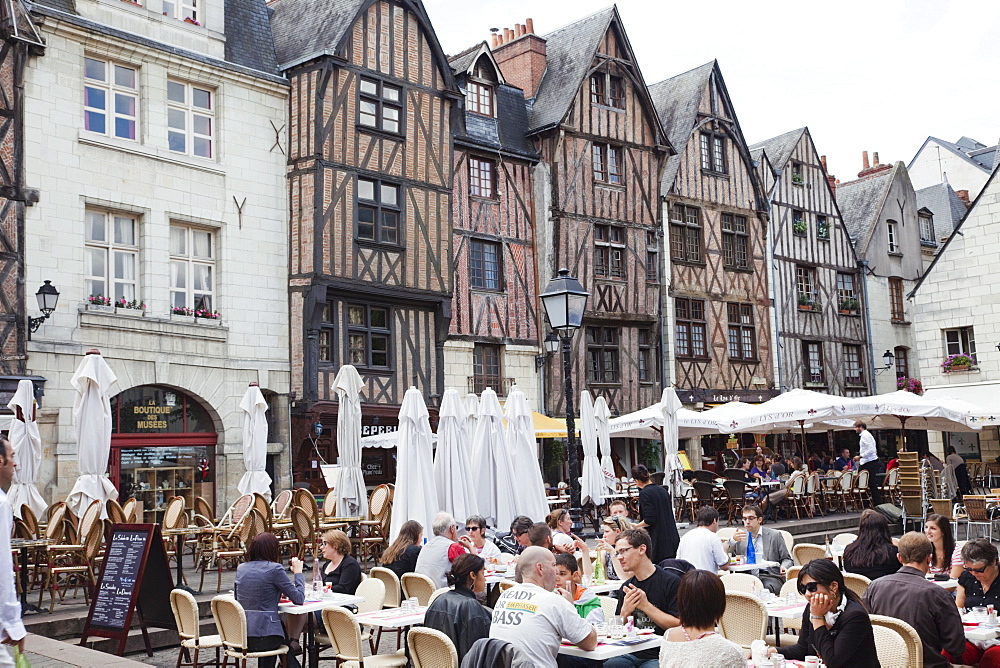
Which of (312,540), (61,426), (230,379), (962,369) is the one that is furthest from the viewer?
(962,369)

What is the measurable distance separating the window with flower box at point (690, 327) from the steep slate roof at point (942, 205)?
1307 cm

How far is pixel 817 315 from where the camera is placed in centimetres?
2875

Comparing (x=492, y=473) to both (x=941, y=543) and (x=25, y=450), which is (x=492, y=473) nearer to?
(x=25, y=450)

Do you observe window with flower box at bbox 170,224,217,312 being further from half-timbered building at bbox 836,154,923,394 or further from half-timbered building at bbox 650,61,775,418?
half-timbered building at bbox 836,154,923,394

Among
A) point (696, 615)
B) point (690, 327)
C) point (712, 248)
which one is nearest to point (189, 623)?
point (696, 615)

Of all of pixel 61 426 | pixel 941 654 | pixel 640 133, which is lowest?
pixel 941 654

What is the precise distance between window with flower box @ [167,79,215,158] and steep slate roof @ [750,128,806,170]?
631 inches

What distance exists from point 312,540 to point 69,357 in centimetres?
605

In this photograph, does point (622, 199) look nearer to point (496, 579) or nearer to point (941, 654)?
point (496, 579)

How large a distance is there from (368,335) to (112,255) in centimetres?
493

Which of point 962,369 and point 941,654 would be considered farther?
point 962,369

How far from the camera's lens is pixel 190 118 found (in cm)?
1747

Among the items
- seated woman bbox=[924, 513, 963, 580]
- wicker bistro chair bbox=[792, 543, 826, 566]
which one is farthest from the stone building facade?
seated woman bbox=[924, 513, 963, 580]

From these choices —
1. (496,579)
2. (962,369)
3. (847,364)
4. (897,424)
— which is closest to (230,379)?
(496,579)
